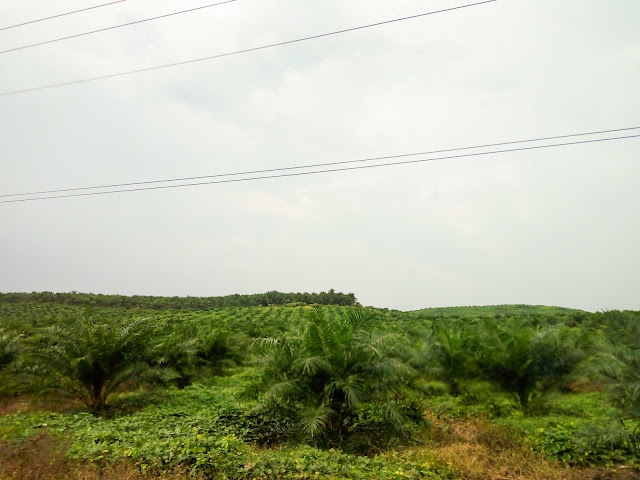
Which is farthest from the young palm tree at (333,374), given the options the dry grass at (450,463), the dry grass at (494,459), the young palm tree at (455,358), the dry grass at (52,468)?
the dry grass at (52,468)

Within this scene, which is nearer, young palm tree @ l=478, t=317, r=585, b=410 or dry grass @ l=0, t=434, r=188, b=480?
dry grass @ l=0, t=434, r=188, b=480

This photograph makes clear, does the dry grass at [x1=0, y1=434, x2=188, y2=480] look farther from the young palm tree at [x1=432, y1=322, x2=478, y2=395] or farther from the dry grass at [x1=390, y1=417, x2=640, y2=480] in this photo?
the young palm tree at [x1=432, y1=322, x2=478, y2=395]

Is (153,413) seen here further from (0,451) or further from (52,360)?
(0,451)

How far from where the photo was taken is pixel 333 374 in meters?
6.85

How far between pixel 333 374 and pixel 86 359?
4817 mm

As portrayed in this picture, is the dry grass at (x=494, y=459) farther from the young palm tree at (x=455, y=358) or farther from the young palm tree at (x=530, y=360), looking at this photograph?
the young palm tree at (x=455, y=358)

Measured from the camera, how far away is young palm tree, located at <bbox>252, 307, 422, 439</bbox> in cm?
668

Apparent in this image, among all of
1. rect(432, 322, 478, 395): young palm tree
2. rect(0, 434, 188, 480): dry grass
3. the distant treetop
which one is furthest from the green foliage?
the distant treetop

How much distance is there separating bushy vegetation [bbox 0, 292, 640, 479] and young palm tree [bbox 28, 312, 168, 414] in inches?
1.1

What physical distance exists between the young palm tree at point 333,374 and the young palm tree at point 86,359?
124 inches

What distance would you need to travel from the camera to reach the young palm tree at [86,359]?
8.34 m

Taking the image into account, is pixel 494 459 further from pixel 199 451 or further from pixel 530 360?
pixel 199 451

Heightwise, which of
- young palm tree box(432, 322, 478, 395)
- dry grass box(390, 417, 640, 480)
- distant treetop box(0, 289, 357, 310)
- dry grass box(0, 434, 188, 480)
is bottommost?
dry grass box(390, 417, 640, 480)

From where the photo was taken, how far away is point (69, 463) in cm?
477
